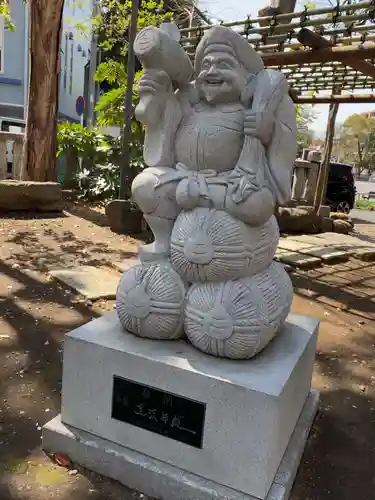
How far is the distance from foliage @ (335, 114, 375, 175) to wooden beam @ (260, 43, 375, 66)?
3427 cm

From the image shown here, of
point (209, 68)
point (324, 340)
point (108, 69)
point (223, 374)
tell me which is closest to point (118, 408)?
point (223, 374)

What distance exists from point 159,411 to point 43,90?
683 cm

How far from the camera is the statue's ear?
2062 millimetres

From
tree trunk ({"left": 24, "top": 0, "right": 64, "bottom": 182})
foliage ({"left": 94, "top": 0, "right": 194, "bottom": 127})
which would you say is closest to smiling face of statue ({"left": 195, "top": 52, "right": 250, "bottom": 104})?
foliage ({"left": 94, "top": 0, "right": 194, "bottom": 127})

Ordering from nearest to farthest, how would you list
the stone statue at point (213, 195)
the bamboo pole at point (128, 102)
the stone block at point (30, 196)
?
the stone statue at point (213, 195), the bamboo pole at point (128, 102), the stone block at point (30, 196)

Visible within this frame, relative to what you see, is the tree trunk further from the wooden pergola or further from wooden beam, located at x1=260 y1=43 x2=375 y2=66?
wooden beam, located at x1=260 y1=43 x2=375 y2=66

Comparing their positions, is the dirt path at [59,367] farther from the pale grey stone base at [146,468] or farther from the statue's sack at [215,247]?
the statue's sack at [215,247]

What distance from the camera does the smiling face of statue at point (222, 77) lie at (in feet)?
6.70

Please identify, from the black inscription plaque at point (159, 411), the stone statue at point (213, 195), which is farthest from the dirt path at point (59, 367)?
the stone statue at point (213, 195)

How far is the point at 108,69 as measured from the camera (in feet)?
28.5

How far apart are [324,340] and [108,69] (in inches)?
273

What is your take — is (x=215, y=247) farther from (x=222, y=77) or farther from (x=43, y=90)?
(x=43, y=90)

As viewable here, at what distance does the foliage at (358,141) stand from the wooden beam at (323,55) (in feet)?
112

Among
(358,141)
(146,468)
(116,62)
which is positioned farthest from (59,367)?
(358,141)
